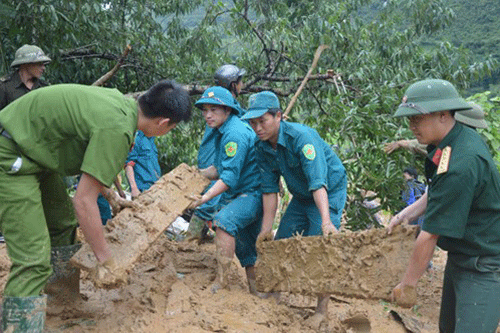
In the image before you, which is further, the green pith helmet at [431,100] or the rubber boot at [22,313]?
the rubber boot at [22,313]

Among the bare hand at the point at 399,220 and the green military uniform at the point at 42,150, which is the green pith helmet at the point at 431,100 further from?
the green military uniform at the point at 42,150

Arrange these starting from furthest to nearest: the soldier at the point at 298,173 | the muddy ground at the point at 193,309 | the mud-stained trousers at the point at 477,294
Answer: the soldier at the point at 298,173 → the muddy ground at the point at 193,309 → the mud-stained trousers at the point at 477,294

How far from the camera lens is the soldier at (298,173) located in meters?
4.20

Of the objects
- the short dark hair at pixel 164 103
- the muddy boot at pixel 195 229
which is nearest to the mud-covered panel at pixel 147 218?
the short dark hair at pixel 164 103

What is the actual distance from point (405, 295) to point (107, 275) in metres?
1.78

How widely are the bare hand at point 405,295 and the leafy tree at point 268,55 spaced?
220cm

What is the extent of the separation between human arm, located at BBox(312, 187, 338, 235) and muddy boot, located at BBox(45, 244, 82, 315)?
5.71 ft

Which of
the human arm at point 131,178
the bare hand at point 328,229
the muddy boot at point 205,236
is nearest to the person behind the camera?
the bare hand at point 328,229

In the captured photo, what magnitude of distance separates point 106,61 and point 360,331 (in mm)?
5474

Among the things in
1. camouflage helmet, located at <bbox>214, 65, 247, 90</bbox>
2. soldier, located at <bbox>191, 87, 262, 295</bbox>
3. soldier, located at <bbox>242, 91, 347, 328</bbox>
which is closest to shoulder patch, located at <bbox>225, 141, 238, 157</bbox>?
soldier, located at <bbox>191, 87, 262, 295</bbox>

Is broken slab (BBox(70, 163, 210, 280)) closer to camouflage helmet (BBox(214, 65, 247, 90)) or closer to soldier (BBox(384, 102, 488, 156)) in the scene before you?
camouflage helmet (BBox(214, 65, 247, 90))

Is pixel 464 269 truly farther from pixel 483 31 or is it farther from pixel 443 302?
pixel 483 31

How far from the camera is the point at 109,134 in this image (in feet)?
10.4

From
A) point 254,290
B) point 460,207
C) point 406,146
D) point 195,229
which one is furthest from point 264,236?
point 460,207
